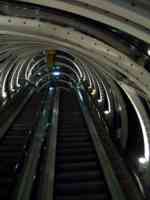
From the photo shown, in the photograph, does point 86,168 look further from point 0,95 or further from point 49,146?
point 0,95

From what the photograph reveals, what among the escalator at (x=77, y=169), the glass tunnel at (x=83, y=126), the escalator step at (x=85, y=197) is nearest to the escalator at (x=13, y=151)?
the glass tunnel at (x=83, y=126)

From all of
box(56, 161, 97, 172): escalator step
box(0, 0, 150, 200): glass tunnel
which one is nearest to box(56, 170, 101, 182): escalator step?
box(0, 0, 150, 200): glass tunnel

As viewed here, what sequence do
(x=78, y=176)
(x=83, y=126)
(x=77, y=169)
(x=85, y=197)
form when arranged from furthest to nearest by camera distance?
(x=83, y=126) → (x=77, y=169) → (x=78, y=176) → (x=85, y=197)

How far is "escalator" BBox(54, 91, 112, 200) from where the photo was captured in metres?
6.27

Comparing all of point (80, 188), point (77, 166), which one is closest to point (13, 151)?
point (77, 166)

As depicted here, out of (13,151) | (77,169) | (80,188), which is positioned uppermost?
(13,151)

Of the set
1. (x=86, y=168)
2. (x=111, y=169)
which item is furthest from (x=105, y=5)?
(x=86, y=168)

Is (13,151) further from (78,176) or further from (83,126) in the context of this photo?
(83,126)

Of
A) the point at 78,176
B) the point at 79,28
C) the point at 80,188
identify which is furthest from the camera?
the point at 78,176

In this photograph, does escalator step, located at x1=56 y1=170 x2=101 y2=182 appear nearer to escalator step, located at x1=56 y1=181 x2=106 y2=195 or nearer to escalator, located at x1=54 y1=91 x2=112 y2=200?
escalator, located at x1=54 y1=91 x2=112 y2=200

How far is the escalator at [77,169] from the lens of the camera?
6.27m

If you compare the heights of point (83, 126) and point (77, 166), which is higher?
point (83, 126)

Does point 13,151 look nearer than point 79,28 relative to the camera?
No

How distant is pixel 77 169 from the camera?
23.8 ft
